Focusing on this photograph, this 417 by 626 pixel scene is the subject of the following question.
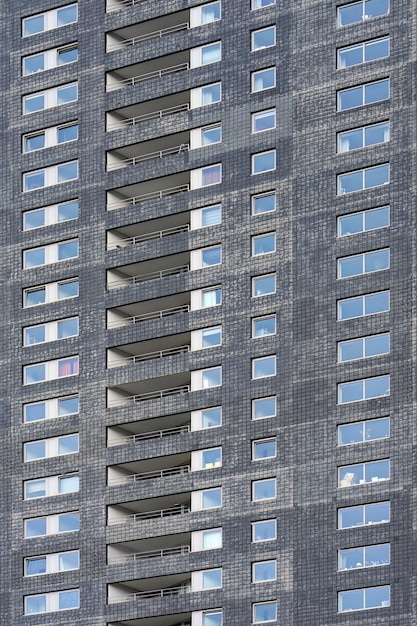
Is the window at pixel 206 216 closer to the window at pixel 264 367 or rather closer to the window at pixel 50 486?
the window at pixel 264 367

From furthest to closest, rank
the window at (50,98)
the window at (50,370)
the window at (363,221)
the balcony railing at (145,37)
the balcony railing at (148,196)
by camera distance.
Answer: the window at (50,98) < the balcony railing at (145,37) < the balcony railing at (148,196) < the window at (50,370) < the window at (363,221)

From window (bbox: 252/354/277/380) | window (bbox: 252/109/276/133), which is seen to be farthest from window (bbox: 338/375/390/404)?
window (bbox: 252/109/276/133)

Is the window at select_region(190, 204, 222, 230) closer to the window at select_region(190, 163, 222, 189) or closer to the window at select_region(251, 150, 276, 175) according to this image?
the window at select_region(190, 163, 222, 189)

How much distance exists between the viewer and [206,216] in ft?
428

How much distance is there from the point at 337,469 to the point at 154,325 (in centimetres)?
1587

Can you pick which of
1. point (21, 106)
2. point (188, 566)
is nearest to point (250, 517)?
point (188, 566)

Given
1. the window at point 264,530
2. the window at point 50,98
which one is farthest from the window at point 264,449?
the window at point 50,98

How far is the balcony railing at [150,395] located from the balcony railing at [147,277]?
653cm

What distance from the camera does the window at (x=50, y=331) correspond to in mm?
134000

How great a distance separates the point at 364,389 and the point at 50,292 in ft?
75.6

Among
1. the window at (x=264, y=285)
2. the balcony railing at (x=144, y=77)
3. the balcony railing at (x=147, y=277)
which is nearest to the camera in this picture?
the window at (x=264, y=285)

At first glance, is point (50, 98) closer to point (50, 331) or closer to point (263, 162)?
point (50, 331)

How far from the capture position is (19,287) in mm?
136875

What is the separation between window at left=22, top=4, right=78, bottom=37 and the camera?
5512 inches
